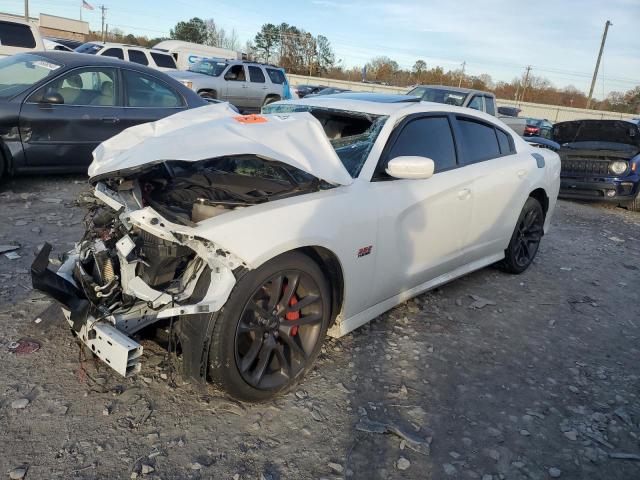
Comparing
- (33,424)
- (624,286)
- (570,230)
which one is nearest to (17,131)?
(33,424)

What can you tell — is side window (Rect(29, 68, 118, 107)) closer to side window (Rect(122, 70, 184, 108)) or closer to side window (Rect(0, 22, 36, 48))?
side window (Rect(122, 70, 184, 108))

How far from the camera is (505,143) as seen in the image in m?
4.89

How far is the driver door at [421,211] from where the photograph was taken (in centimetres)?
336

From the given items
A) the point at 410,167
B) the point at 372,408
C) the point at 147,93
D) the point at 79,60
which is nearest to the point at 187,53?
the point at 147,93

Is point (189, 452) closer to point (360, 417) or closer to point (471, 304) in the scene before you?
point (360, 417)

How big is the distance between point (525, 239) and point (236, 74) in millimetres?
14092

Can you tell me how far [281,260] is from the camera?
8.83ft

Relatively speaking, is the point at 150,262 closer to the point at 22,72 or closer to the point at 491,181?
the point at 491,181

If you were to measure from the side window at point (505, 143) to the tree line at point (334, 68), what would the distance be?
62518 millimetres

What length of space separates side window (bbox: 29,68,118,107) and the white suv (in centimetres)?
1061

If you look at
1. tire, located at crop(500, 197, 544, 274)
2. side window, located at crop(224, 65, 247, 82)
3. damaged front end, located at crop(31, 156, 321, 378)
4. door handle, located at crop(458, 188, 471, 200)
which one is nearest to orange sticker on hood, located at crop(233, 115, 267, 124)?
damaged front end, located at crop(31, 156, 321, 378)

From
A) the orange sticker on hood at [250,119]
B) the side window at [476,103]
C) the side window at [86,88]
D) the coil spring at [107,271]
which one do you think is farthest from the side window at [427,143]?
the side window at [476,103]

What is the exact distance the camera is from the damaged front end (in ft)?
8.25

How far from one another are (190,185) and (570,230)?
657 cm
